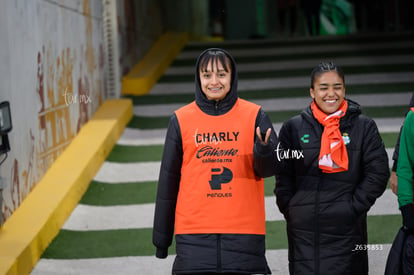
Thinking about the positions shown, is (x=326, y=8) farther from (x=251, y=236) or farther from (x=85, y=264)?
(x=251, y=236)

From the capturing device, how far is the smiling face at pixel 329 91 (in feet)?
12.8

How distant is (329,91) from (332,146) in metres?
0.28

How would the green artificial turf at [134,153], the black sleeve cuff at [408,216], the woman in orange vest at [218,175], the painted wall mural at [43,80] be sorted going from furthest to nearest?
the green artificial turf at [134,153], the painted wall mural at [43,80], the black sleeve cuff at [408,216], the woman in orange vest at [218,175]

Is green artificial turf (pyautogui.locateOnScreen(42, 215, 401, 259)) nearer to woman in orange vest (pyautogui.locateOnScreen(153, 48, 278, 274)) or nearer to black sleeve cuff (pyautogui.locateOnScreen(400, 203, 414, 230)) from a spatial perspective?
black sleeve cuff (pyautogui.locateOnScreen(400, 203, 414, 230))

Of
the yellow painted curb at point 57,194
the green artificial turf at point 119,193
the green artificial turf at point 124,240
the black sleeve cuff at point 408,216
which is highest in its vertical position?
the black sleeve cuff at point 408,216

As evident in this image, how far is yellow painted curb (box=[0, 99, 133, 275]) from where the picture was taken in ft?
17.6

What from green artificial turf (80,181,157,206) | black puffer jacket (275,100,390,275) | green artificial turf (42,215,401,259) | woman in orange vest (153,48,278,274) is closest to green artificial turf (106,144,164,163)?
green artificial turf (80,181,157,206)

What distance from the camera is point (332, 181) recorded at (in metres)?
3.87

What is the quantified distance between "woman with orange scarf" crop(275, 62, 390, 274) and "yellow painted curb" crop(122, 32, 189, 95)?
629cm

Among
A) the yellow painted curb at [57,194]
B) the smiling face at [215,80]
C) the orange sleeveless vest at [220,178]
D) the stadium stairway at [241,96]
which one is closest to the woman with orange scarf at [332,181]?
the orange sleeveless vest at [220,178]

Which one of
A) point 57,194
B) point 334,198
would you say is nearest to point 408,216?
point 334,198

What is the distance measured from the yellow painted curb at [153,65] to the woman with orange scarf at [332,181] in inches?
248

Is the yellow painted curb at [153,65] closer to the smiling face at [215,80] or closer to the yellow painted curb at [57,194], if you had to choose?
the yellow painted curb at [57,194]

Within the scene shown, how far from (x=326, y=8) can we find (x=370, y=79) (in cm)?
1199
